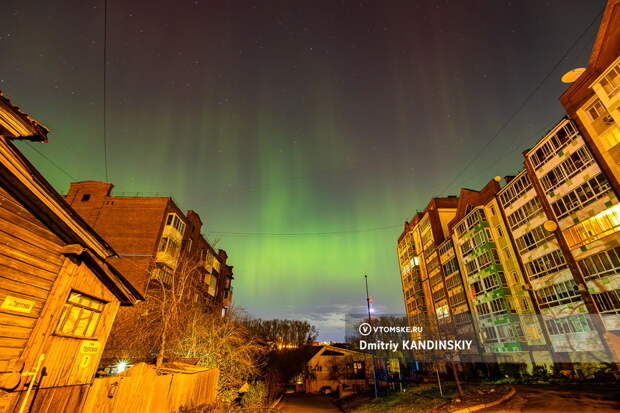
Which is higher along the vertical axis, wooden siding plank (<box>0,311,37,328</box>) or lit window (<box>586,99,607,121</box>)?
lit window (<box>586,99,607,121</box>)

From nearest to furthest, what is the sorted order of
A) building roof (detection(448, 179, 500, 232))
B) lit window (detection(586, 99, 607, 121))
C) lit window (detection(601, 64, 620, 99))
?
lit window (detection(601, 64, 620, 99)), lit window (detection(586, 99, 607, 121)), building roof (detection(448, 179, 500, 232))

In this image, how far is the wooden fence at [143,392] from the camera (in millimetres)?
10610

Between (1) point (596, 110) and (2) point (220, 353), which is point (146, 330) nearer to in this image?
(2) point (220, 353)

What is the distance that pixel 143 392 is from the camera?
12078 mm

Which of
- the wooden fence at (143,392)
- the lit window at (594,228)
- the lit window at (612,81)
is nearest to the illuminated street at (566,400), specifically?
the lit window at (594,228)

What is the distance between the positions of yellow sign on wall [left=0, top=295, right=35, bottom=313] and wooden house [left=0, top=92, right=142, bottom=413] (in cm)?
2

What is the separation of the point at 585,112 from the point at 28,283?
136 feet

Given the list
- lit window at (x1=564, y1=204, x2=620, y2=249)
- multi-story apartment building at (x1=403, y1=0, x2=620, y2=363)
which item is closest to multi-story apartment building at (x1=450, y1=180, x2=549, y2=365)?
multi-story apartment building at (x1=403, y1=0, x2=620, y2=363)

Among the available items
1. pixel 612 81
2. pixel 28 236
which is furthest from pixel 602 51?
pixel 28 236

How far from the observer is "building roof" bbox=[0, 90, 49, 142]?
7.46 m

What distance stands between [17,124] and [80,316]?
6.89 metres

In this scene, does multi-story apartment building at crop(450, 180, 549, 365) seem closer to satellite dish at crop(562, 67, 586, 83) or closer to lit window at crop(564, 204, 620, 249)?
lit window at crop(564, 204, 620, 249)

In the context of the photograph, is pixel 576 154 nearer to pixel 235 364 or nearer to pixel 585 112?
pixel 585 112

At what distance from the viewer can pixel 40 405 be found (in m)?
8.57
